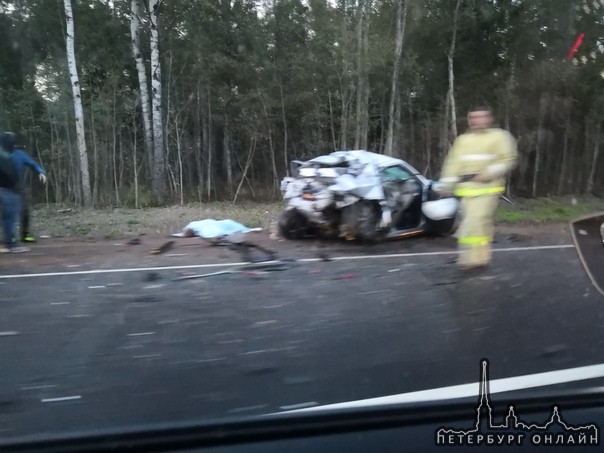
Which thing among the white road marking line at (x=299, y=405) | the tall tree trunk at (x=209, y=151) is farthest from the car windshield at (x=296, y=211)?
the tall tree trunk at (x=209, y=151)

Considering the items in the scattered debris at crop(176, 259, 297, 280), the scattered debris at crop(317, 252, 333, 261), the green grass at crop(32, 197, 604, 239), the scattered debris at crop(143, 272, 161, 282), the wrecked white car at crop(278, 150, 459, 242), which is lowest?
the scattered debris at crop(317, 252, 333, 261)

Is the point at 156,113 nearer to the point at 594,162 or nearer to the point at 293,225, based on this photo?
the point at 293,225

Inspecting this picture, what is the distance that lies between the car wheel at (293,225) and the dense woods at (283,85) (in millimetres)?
9316

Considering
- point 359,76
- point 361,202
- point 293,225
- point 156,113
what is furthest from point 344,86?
point 361,202

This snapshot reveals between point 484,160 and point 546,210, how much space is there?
9.91 metres

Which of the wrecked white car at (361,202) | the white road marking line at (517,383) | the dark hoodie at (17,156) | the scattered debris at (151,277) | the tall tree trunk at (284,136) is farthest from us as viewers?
the tall tree trunk at (284,136)

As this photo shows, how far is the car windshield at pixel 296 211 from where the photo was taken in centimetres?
386

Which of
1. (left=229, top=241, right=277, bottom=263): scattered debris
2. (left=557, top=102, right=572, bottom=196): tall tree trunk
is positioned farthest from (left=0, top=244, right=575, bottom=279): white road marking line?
(left=557, top=102, right=572, bottom=196): tall tree trunk

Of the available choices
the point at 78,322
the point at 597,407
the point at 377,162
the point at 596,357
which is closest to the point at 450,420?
the point at 597,407

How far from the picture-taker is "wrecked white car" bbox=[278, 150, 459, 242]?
970 cm

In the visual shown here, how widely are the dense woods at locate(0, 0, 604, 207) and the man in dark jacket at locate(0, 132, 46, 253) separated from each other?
8.41 meters

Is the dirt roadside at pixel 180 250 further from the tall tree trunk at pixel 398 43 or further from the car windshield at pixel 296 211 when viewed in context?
the tall tree trunk at pixel 398 43

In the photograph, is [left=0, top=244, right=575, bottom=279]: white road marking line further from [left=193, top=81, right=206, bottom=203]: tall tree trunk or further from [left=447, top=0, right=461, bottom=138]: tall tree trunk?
[left=193, top=81, right=206, bottom=203]: tall tree trunk

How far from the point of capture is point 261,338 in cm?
483
